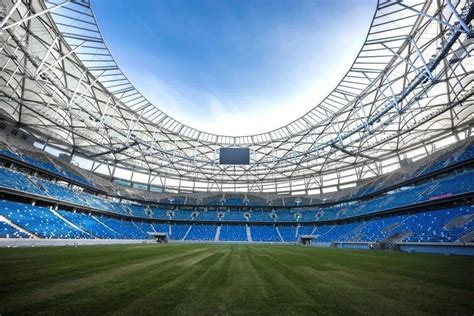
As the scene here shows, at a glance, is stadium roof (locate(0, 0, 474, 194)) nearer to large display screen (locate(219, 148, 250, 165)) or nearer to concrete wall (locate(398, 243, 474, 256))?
large display screen (locate(219, 148, 250, 165))

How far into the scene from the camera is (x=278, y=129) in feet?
144

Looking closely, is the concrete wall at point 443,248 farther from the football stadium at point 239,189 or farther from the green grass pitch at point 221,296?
the green grass pitch at point 221,296

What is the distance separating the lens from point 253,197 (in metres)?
61.5

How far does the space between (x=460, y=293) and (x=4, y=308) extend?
29.2 ft

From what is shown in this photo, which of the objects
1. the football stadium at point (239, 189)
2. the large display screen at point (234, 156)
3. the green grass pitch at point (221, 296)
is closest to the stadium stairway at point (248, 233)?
the football stadium at point (239, 189)

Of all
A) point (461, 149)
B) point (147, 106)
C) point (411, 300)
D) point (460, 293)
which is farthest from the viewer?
point (147, 106)

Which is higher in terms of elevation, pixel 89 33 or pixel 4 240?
pixel 89 33

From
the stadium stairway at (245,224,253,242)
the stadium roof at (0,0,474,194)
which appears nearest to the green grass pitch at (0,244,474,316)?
the stadium roof at (0,0,474,194)

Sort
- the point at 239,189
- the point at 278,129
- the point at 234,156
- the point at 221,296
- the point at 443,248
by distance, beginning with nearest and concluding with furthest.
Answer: the point at 221,296
the point at 443,248
the point at 234,156
the point at 278,129
the point at 239,189

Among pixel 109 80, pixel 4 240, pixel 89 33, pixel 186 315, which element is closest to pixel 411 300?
pixel 186 315

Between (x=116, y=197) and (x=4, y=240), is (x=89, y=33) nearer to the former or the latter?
(x=4, y=240)

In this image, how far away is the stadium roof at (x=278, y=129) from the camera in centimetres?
2014

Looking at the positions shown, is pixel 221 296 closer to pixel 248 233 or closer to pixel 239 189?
pixel 248 233

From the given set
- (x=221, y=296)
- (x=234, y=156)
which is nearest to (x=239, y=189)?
(x=234, y=156)
